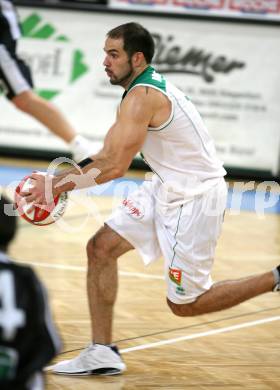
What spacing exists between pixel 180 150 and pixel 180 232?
483 mm

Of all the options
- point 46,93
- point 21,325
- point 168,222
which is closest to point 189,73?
point 46,93

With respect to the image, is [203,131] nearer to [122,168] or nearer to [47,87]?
[122,168]

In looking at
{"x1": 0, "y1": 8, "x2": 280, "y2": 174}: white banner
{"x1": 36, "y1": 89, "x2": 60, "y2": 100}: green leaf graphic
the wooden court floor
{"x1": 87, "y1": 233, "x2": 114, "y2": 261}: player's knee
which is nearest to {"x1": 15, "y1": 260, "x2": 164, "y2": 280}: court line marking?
the wooden court floor

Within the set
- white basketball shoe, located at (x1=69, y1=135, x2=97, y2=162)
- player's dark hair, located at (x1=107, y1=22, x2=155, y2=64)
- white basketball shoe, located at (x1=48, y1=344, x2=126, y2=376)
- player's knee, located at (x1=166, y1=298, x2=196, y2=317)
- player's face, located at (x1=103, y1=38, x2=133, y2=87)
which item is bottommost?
white basketball shoe, located at (x1=48, y1=344, x2=126, y2=376)

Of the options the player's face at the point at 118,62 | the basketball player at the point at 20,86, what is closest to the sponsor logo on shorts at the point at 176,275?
the player's face at the point at 118,62

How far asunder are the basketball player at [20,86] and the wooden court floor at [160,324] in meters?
1.16

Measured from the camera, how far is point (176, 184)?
549 cm

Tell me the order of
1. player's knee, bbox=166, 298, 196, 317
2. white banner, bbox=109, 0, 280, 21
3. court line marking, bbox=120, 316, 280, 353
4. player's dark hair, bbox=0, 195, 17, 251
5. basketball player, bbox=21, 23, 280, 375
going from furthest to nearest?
white banner, bbox=109, 0, 280, 21 < court line marking, bbox=120, 316, 280, 353 < player's knee, bbox=166, 298, 196, 317 < basketball player, bbox=21, 23, 280, 375 < player's dark hair, bbox=0, 195, 17, 251

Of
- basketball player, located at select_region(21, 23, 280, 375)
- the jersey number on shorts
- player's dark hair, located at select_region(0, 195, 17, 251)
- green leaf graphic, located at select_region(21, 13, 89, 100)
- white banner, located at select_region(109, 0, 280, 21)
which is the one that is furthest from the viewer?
green leaf graphic, located at select_region(21, 13, 89, 100)

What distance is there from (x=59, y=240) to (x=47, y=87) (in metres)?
4.95

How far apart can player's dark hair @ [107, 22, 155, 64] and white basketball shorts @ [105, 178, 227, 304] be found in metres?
0.85

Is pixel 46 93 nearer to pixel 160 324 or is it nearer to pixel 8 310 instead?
pixel 160 324

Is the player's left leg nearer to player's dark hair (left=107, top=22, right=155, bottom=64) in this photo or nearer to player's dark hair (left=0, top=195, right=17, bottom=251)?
player's dark hair (left=107, top=22, right=155, bottom=64)

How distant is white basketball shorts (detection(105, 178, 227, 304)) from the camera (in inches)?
215
